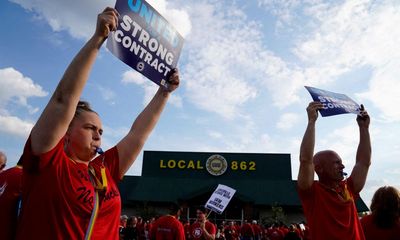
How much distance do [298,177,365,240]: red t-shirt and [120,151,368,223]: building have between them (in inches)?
978

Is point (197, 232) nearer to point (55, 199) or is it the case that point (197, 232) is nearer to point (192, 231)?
point (192, 231)

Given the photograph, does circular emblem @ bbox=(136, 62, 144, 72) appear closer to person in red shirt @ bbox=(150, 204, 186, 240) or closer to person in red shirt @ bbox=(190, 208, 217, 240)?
person in red shirt @ bbox=(150, 204, 186, 240)

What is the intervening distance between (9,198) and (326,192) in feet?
11.2

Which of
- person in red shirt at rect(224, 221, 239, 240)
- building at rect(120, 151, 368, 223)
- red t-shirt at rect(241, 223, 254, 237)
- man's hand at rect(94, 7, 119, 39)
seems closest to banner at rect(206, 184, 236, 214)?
person in red shirt at rect(224, 221, 239, 240)

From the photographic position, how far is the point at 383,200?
4.20 meters

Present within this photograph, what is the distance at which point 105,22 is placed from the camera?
6.50 ft

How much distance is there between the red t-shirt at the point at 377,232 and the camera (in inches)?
162

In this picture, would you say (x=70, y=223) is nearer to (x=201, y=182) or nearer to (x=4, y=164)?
(x=4, y=164)

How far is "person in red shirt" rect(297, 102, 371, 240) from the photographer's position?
3701 millimetres

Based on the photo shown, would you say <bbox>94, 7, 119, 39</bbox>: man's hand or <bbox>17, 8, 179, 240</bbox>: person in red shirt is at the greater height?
<bbox>94, 7, 119, 39</bbox>: man's hand

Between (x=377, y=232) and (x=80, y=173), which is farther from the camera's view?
(x=377, y=232)

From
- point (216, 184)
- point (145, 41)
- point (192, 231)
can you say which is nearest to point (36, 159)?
point (145, 41)

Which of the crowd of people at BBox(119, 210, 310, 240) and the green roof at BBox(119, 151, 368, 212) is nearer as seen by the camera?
the crowd of people at BBox(119, 210, 310, 240)

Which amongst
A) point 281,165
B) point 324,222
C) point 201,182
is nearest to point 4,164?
point 324,222
